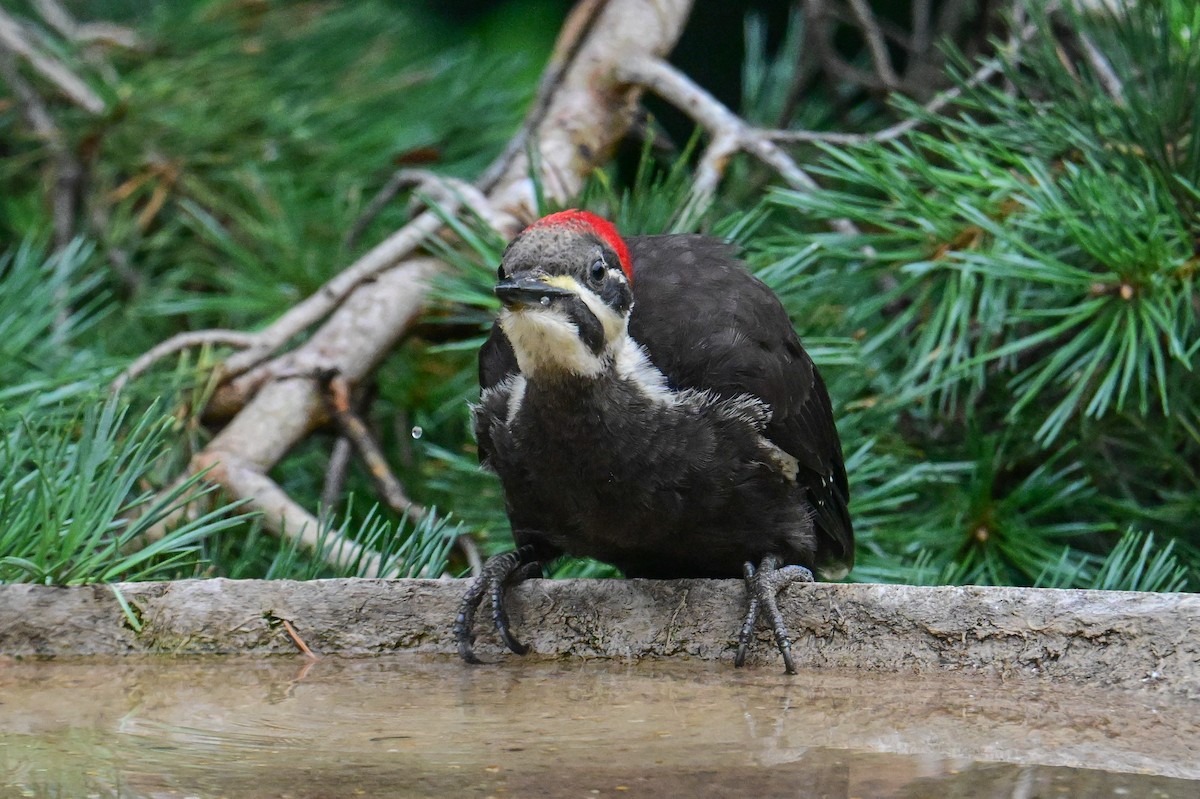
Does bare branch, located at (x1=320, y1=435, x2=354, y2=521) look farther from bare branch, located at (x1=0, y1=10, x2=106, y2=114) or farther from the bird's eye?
bare branch, located at (x1=0, y1=10, x2=106, y2=114)

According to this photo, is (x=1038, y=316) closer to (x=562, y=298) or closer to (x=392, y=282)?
(x=562, y=298)

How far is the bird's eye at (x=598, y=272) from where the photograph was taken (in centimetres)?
211

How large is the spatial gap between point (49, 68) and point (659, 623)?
2690mm

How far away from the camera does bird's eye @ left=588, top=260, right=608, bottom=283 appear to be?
211 cm

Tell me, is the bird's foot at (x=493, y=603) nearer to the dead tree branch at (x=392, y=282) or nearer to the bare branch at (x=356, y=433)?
the dead tree branch at (x=392, y=282)

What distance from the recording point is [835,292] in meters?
2.79

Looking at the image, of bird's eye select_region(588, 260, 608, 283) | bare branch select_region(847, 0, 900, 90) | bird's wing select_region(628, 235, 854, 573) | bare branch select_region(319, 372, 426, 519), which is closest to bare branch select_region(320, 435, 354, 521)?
bare branch select_region(319, 372, 426, 519)

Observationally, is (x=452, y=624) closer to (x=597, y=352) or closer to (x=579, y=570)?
(x=597, y=352)

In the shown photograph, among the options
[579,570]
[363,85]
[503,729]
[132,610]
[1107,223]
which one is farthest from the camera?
[363,85]

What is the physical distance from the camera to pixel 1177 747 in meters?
1.43

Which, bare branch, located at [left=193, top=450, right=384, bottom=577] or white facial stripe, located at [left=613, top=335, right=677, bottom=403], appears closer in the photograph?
white facial stripe, located at [left=613, top=335, right=677, bottom=403]

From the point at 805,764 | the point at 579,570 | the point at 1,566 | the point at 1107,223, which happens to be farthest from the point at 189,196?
the point at 805,764

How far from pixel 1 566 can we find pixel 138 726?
51 centimetres

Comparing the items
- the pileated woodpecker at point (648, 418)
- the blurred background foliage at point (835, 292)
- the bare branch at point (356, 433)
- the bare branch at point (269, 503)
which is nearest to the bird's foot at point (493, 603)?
the pileated woodpecker at point (648, 418)
